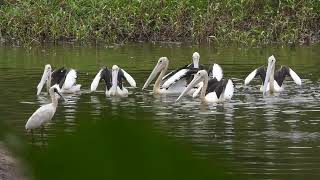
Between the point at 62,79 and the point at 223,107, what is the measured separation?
362 centimetres

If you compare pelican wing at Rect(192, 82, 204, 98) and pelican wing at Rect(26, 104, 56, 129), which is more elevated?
pelican wing at Rect(26, 104, 56, 129)

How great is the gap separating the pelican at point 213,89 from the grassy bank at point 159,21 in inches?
437

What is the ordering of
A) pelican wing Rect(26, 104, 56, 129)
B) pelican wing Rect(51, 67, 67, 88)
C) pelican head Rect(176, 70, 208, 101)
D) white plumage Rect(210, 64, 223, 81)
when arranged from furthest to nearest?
pelican wing Rect(51, 67, 67, 88)
white plumage Rect(210, 64, 223, 81)
pelican head Rect(176, 70, 208, 101)
pelican wing Rect(26, 104, 56, 129)

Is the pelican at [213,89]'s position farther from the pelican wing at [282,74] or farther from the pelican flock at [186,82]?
the pelican wing at [282,74]

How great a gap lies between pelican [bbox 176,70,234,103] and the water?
16cm

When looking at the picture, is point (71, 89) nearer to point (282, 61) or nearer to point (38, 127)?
point (38, 127)

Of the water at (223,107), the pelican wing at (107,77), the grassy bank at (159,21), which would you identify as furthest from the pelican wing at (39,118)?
the grassy bank at (159,21)

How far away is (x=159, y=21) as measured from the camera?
26422mm

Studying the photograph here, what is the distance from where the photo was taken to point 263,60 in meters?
19.5

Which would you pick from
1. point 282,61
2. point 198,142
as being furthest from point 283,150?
point 282,61

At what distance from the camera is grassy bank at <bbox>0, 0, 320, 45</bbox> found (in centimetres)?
2570

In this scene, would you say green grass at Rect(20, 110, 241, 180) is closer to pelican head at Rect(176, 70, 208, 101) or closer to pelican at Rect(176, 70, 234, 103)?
pelican at Rect(176, 70, 234, 103)

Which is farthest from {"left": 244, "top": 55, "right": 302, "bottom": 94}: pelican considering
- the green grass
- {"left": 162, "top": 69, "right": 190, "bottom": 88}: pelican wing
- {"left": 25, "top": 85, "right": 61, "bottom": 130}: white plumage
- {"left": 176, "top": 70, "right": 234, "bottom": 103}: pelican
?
the green grass

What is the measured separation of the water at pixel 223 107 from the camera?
839 cm
